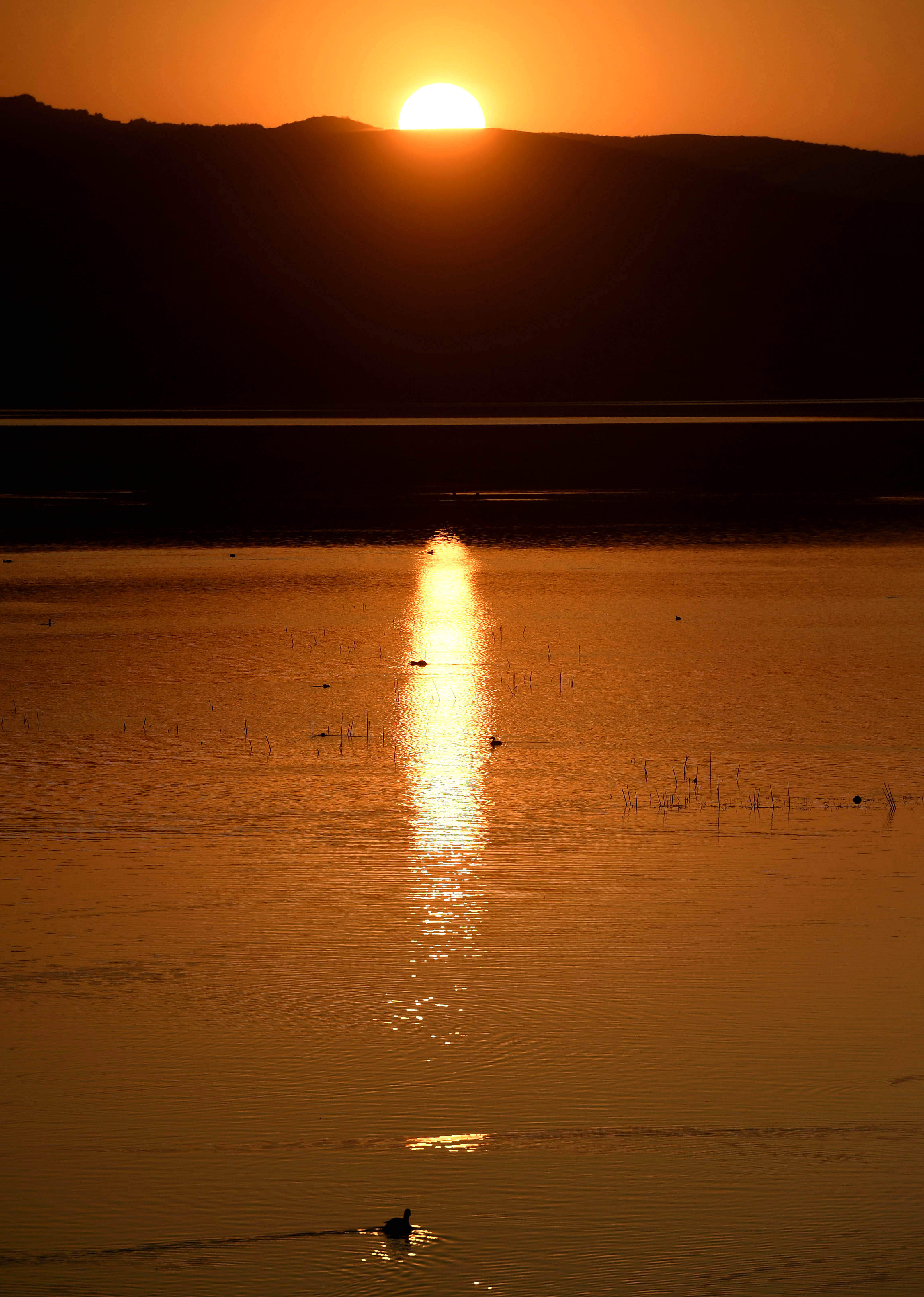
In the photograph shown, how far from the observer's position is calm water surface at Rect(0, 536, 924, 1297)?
5926 mm

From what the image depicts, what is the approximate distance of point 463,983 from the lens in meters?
8.09

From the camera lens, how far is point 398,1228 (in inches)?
230

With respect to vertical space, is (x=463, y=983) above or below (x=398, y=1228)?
above

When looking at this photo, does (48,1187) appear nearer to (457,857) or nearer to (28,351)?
(457,857)

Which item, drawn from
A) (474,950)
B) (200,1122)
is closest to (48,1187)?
(200,1122)

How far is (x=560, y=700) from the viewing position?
15.5 metres

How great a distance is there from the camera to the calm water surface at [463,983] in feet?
19.4

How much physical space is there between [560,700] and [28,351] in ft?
608

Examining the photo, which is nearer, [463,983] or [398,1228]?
[398,1228]

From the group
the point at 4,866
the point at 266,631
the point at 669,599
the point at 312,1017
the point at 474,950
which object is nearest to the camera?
the point at 312,1017

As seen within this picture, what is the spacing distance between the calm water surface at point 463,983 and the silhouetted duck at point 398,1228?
0.15 ft

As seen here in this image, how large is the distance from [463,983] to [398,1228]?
7.50 feet

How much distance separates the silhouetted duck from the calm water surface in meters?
0.05

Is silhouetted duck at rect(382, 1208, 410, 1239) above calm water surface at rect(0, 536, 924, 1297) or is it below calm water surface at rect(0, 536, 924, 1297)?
below
